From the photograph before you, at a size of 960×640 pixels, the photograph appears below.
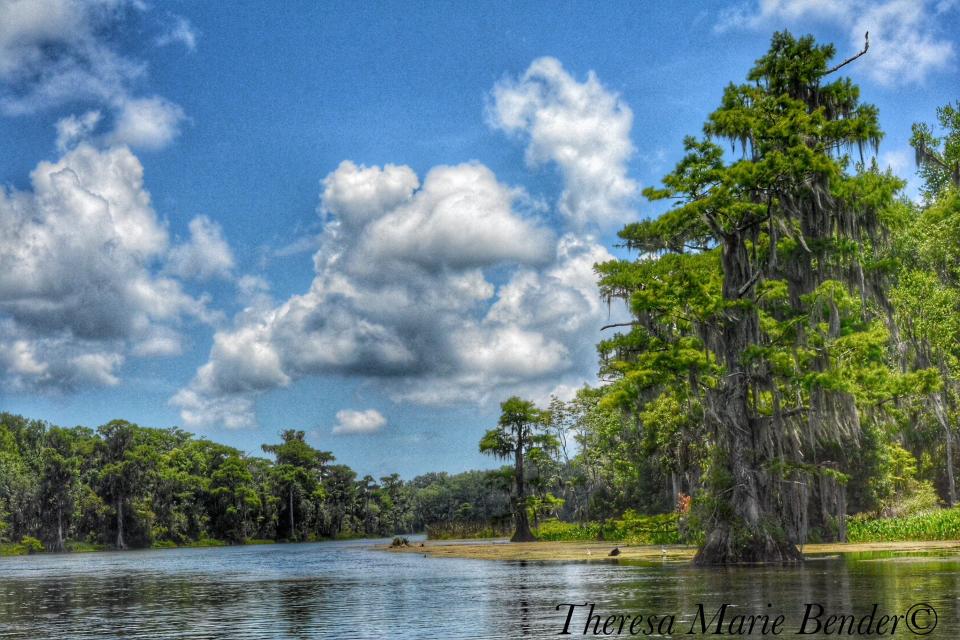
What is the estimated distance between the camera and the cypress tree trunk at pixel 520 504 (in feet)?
225

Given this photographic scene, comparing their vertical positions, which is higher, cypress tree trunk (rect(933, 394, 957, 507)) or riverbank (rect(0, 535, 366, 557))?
cypress tree trunk (rect(933, 394, 957, 507))

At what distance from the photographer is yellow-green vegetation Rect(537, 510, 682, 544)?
47.9m

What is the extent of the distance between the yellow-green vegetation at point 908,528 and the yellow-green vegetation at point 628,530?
339 inches

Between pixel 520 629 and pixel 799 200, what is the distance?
21.6 metres

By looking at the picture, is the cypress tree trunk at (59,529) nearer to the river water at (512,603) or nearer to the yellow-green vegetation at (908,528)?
the river water at (512,603)

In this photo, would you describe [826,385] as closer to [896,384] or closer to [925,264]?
[896,384]

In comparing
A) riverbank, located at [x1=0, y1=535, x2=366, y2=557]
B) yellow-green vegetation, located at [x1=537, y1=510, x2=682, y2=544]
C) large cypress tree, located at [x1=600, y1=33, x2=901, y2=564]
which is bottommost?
riverbank, located at [x1=0, y1=535, x2=366, y2=557]

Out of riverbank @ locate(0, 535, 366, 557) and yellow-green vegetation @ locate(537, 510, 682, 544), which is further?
riverbank @ locate(0, 535, 366, 557)

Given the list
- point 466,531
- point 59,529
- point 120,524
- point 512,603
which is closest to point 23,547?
point 59,529

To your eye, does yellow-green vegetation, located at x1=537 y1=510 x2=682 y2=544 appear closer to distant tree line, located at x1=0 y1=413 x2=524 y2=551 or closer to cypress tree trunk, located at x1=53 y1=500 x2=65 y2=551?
distant tree line, located at x1=0 y1=413 x2=524 y2=551

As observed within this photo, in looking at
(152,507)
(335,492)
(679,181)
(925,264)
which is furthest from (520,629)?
(335,492)

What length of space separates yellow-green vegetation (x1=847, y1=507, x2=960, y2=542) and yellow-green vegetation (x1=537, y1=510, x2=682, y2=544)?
8.62 metres
